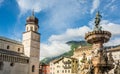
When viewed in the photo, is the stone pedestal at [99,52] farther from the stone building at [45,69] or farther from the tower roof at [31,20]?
the stone building at [45,69]

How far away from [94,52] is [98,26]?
7.41ft

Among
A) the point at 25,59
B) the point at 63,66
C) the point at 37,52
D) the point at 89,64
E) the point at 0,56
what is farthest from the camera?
the point at 63,66

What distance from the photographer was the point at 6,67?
5897cm

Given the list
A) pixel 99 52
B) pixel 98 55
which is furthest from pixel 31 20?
pixel 98 55

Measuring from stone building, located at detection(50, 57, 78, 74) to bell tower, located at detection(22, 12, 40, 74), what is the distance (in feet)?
40.7

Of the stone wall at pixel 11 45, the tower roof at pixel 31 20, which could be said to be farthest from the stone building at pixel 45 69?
the tower roof at pixel 31 20

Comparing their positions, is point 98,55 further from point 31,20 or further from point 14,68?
point 31,20

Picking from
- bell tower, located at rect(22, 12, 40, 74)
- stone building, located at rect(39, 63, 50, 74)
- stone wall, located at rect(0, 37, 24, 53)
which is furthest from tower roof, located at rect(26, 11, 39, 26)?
stone building, located at rect(39, 63, 50, 74)

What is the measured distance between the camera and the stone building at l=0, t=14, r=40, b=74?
60.0 m

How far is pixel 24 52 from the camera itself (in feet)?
224

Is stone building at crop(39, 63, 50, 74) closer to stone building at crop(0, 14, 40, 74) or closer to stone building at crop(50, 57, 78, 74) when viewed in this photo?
stone building at crop(50, 57, 78, 74)

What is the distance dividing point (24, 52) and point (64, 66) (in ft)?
52.5

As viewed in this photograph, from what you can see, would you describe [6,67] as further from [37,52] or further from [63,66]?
[63,66]

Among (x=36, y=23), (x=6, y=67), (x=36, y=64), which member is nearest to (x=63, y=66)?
(x=36, y=64)
